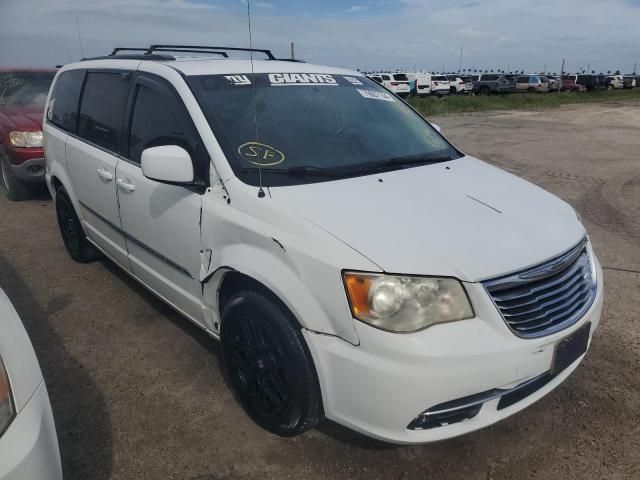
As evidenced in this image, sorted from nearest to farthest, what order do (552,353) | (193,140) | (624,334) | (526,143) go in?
(552,353), (193,140), (624,334), (526,143)

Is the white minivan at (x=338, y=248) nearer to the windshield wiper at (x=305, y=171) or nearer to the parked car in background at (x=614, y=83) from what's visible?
the windshield wiper at (x=305, y=171)

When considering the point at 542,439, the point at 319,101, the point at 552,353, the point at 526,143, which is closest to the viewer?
the point at 552,353

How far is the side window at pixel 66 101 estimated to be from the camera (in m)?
4.17

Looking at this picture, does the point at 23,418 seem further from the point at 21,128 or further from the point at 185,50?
the point at 21,128

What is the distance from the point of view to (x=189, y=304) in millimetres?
2932

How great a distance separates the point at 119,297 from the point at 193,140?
1927 mm

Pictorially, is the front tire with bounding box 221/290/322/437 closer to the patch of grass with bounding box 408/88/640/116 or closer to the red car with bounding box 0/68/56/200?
the red car with bounding box 0/68/56/200

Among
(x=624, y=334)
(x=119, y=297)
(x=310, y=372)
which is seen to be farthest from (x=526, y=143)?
(x=310, y=372)

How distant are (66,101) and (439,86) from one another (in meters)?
33.5

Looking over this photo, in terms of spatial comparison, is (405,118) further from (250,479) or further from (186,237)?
(250,479)

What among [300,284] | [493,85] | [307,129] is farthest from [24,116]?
[493,85]

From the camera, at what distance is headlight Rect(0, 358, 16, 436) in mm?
1507

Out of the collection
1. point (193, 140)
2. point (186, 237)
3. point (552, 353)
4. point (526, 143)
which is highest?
point (193, 140)

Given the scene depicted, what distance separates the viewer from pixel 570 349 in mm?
2221
